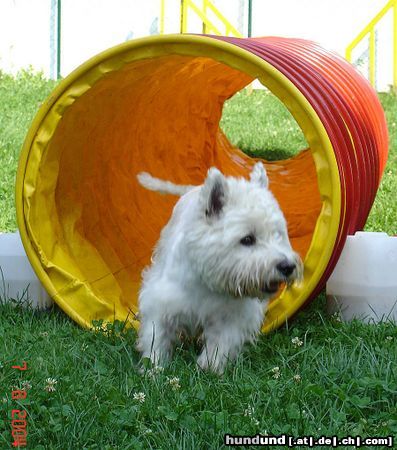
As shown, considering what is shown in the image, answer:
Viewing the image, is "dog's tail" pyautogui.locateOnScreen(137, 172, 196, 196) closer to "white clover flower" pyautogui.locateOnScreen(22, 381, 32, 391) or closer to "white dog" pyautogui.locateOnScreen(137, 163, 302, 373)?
"white dog" pyautogui.locateOnScreen(137, 163, 302, 373)

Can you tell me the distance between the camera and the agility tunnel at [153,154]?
17.7ft

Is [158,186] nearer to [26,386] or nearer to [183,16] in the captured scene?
[26,386]

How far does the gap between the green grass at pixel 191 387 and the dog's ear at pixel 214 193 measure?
79cm

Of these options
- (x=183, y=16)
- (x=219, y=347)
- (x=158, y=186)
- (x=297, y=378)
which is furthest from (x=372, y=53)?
(x=297, y=378)

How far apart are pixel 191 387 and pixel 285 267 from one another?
0.72m

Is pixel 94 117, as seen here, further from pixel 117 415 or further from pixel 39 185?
pixel 117 415

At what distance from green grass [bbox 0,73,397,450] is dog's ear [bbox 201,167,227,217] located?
2.60 ft

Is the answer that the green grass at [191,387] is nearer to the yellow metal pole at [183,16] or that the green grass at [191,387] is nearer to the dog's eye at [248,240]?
the dog's eye at [248,240]

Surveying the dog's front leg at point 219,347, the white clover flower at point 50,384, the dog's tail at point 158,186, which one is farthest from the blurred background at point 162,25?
the white clover flower at point 50,384

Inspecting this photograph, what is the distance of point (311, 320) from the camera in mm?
5938

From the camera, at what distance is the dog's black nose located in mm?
4598

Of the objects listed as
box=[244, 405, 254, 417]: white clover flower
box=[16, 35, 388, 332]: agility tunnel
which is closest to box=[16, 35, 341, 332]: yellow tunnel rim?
box=[16, 35, 388, 332]: agility tunnel

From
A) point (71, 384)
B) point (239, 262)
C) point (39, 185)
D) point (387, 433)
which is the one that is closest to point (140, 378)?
point (71, 384)

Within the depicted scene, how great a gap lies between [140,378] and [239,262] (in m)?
0.74
